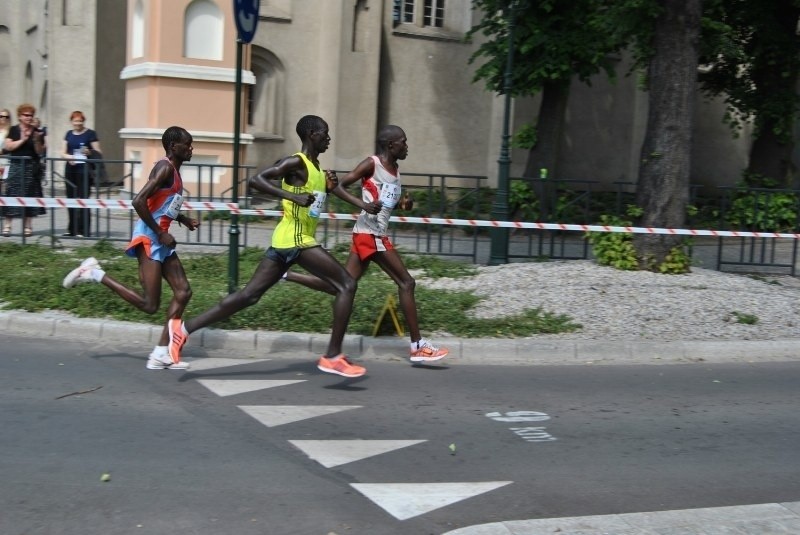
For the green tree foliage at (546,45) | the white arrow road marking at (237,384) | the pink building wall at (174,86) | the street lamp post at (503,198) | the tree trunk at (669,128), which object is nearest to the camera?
the white arrow road marking at (237,384)

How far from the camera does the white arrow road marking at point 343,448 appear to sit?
5695 millimetres

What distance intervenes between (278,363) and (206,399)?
55.9 inches

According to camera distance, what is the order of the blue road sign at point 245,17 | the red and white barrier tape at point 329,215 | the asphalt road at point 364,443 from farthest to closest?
the red and white barrier tape at point 329,215
the blue road sign at point 245,17
the asphalt road at point 364,443

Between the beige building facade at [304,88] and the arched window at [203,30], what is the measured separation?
0.02 meters

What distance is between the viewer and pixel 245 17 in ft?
30.4

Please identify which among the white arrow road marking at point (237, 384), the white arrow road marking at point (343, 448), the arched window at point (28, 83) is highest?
the arched window at point (28, 83)

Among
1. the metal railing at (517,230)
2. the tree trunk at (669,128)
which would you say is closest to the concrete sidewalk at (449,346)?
the tree trunk at (669,128)

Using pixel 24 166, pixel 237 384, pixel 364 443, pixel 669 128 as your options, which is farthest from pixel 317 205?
pixel 24 166

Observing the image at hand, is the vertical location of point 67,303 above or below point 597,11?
below

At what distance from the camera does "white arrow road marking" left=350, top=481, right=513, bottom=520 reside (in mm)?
4949

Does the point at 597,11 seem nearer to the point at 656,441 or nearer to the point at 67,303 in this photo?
the point at 67,303

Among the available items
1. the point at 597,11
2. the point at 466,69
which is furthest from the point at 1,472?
the point at 466,69

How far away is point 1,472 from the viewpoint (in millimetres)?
5223

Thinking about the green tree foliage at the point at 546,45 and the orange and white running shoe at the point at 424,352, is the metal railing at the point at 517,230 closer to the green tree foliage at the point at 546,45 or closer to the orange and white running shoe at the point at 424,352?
the green tree foliage at the point at 546,45
